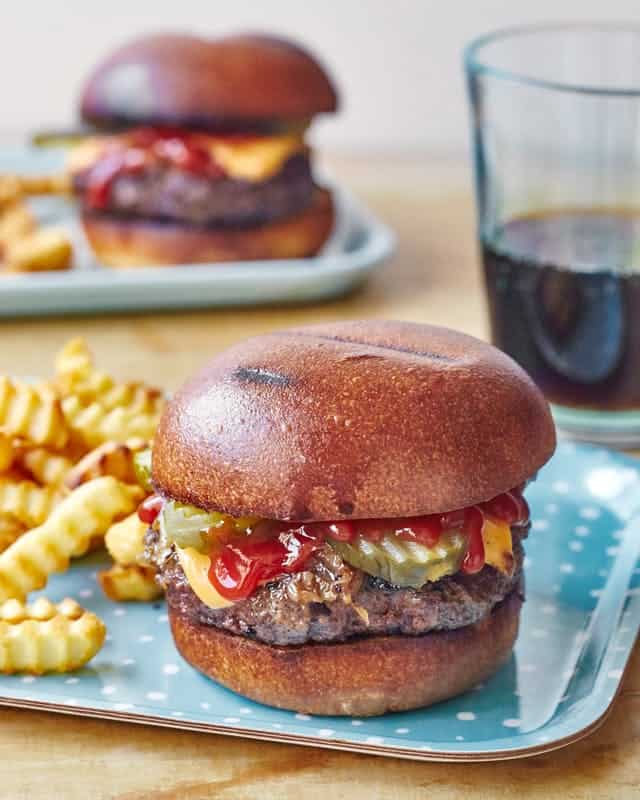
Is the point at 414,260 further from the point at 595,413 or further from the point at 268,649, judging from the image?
the point at 268,649

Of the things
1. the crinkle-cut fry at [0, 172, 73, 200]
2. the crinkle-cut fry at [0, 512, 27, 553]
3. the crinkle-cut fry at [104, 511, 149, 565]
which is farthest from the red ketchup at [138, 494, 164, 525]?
the crinkle-cut fry at [0, 172, 73, 200]

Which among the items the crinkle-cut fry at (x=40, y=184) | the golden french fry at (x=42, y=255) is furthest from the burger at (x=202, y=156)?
the crinkle-cut fry at (x=40, y=184)

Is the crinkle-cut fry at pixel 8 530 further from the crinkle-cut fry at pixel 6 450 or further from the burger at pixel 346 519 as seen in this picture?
the burger at pixel 346 519

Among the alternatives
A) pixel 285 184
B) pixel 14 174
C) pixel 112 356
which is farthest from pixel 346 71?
pixel 112 356

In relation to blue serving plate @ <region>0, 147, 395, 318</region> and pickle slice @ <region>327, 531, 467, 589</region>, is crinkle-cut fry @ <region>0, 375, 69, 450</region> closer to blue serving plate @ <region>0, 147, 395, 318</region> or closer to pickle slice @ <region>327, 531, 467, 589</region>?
pickle slice @ <region>327, 531, 467, 589</region>

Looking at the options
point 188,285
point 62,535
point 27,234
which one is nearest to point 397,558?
point 62,535

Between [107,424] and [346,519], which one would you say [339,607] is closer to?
[346,519]

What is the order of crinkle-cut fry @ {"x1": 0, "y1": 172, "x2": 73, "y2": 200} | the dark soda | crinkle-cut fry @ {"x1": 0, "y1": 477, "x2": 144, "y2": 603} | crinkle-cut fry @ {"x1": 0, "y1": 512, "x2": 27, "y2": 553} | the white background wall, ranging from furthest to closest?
the white background wall
crinkle-cut fry @ {"x1": 0, "y1": 172, "x2": 73, "y2": 200}
the dark soda
crinkle-cut fry @ {"x1": 0, "y1": 512, "x2": 27, "y2": 553}
crinkle-cut fry @ {"x1": 0, "y1": 477, "x2": 144, "y2": 603}
